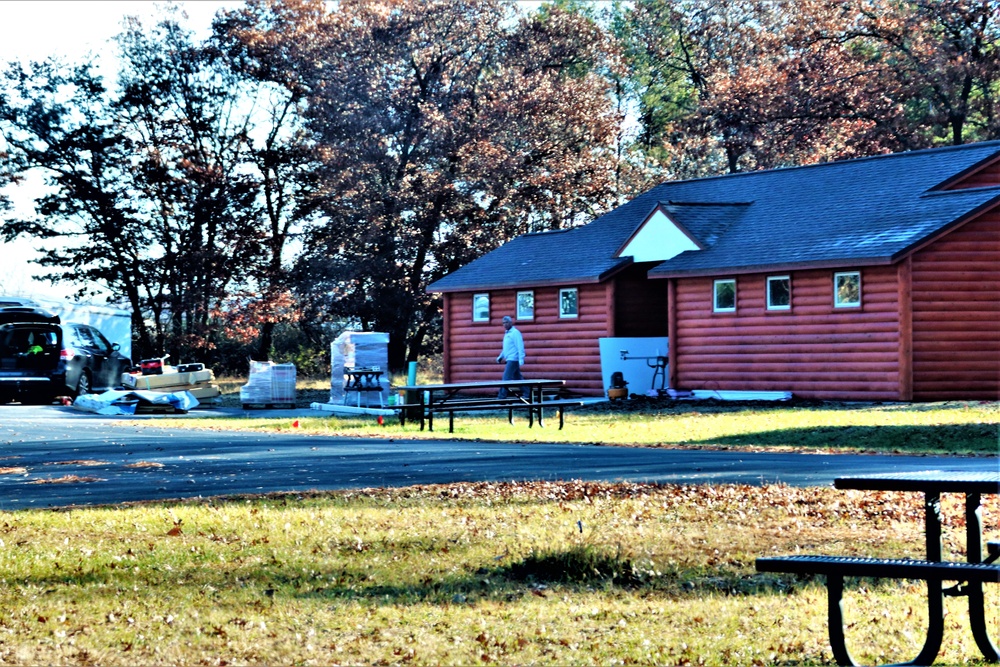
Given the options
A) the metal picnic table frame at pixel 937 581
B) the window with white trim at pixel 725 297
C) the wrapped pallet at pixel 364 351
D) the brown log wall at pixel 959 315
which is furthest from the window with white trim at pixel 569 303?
the metal picnic table frame at pixel 937 581

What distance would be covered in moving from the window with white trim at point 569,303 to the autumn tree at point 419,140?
42.8 feet

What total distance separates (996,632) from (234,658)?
420 centimetres

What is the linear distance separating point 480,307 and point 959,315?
14.9 metres

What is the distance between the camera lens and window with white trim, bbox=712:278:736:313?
3378 cm

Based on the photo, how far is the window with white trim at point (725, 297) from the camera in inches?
1330

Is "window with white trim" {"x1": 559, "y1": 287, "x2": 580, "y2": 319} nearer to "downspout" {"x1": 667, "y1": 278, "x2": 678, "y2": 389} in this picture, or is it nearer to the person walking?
"downspout" {"x1": 667, "y1": 278, "x2": 678, "y2": 389}

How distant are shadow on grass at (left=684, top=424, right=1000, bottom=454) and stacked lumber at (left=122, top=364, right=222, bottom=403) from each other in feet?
57.6

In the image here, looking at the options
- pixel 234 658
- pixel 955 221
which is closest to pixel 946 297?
pixel 955 221

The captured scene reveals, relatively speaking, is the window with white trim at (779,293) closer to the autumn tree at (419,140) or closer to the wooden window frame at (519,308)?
the wooden window frame at (519,308)

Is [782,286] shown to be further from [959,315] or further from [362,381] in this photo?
[362,381]

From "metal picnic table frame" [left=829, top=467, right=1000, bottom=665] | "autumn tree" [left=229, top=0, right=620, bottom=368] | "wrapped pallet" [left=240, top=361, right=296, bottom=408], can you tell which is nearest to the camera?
"metal picnic table frame" [left=829, top=467, right=1000, bottom=665]

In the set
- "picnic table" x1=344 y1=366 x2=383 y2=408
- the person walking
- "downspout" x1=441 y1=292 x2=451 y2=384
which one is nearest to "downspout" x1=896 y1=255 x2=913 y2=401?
the person walking

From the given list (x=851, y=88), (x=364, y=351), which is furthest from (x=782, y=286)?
(x=851, y=88)

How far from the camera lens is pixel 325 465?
17234 mm
